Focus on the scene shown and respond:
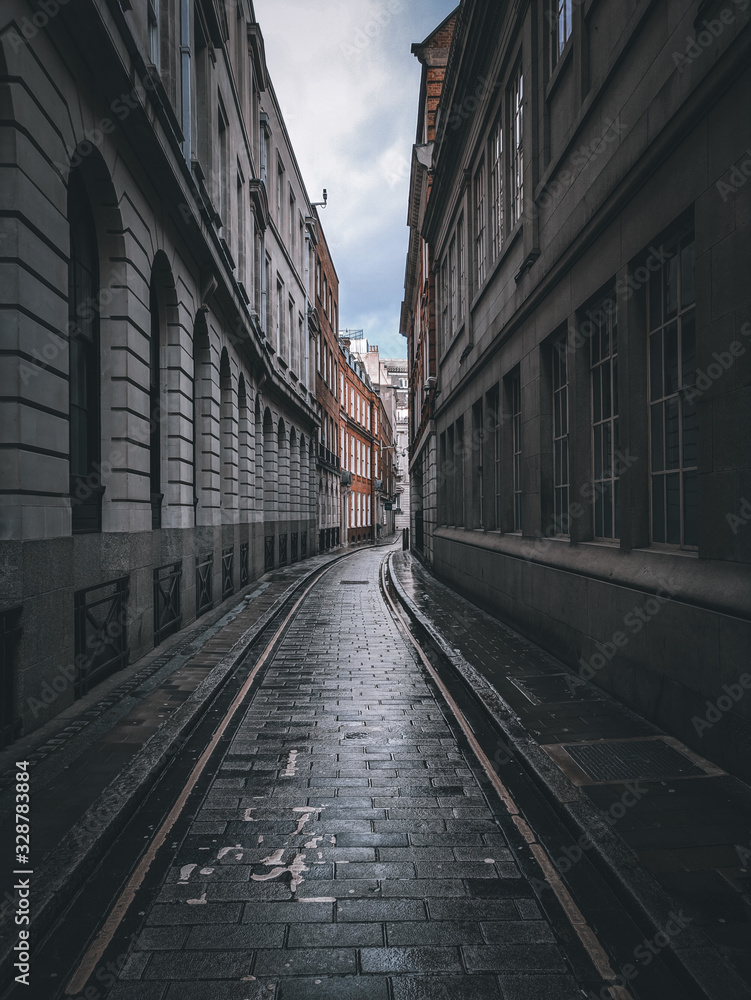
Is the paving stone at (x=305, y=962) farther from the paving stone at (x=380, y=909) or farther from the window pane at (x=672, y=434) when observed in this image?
the window pane at (x=672, y=434)

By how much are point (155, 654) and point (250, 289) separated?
13.4m

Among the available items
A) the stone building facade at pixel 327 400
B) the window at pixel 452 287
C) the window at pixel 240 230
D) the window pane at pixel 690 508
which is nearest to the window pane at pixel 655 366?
the window pane at pixel 690 508

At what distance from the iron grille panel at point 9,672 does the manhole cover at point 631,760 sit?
4.77 m

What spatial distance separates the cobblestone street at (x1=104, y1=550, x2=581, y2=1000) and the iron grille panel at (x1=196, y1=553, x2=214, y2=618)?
674 cm

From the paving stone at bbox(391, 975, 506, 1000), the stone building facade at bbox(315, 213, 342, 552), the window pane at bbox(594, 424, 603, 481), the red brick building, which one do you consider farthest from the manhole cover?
the red brick building

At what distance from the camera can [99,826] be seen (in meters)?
4.02

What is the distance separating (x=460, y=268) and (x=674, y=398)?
1308cm

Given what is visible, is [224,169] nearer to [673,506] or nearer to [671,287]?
[671,287]

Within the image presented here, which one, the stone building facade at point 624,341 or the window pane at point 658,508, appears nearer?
the stone building facade at point 624,341

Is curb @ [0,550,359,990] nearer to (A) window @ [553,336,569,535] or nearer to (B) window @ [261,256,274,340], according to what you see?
(A) window @ [553,336,569,535]

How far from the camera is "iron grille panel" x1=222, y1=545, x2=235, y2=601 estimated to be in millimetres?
15330

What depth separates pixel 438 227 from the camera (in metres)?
21.8

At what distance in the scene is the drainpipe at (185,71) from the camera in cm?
1142

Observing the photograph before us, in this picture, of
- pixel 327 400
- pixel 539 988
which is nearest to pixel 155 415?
pixel 539 988
